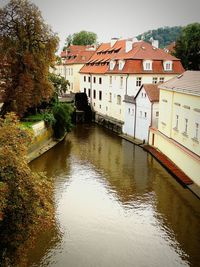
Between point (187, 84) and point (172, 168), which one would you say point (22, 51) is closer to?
point (187, 84)

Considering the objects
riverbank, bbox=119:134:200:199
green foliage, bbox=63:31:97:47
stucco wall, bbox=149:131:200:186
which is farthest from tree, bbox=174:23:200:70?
green foliage, bbox=63:31:97:47

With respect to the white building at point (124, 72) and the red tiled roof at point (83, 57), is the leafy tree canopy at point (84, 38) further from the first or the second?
the white building at point (124, 72)

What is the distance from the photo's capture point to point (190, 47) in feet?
151

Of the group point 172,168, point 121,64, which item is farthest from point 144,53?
point 172,168

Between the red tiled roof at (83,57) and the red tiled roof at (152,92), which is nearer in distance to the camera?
the red tiled roof at (152,92)

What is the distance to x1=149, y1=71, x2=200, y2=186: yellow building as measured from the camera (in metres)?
20.4

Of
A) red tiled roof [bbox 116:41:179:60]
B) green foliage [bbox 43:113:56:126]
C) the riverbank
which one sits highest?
red tiled roof [bbox 116:41:179:60]

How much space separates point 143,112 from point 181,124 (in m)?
8.26

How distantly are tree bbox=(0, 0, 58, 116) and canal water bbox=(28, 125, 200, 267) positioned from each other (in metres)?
5.56

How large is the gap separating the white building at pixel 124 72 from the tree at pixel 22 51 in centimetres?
1003

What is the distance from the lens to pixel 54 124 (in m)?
32.7

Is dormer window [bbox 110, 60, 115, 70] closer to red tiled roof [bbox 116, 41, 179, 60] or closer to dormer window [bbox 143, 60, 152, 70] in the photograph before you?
red tiled roof [bbox 116, 41, 179, 60]

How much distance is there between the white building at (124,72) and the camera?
36781mm

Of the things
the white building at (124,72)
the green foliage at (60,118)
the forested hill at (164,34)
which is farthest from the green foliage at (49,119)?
the forested hill at (164,34)
